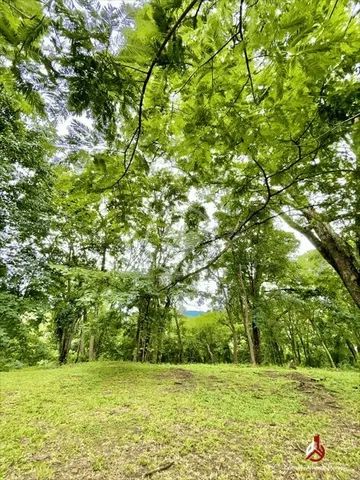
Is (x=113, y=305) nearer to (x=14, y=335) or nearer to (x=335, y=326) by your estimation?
(x=14, y=335)

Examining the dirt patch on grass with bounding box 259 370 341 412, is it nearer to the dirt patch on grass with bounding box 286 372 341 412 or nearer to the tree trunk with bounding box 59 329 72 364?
the dirt patch on grass with bounding box 286 372 341 412

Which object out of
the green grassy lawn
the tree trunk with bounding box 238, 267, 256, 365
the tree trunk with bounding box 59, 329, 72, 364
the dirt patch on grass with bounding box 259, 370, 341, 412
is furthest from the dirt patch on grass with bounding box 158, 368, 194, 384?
the tree trunk with bounding box 59, 329, 72, 364

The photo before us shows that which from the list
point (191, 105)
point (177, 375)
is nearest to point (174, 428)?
point (177, 375)

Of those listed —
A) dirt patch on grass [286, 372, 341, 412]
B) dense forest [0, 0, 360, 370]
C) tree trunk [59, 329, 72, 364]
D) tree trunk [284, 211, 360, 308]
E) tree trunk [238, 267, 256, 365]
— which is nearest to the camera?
dense forest [0, 0, 360, 370]

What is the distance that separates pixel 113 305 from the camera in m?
4.05

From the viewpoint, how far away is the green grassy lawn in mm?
1864

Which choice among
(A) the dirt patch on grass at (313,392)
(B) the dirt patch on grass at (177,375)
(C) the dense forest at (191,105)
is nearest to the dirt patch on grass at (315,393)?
(A) the dirt patch on grass at (313,392)

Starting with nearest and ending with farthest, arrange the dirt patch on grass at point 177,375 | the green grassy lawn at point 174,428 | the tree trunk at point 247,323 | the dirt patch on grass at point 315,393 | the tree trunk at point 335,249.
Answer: the green grassy lawn at point 174,428
the tree trunk at point 335,249
the dirt patch on grass at point 315,393
the dirt patch on grass at point 177,375
the tree trunk at point 247,323

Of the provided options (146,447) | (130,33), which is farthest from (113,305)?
(130,33)

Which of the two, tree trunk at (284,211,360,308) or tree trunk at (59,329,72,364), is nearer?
tree trunk at (284,211,360,308)

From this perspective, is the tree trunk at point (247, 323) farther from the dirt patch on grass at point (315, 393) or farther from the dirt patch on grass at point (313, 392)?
the dirt patch on grass at point (315, 393)

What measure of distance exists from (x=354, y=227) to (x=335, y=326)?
21.4ft

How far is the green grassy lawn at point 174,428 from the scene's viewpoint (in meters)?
1.86

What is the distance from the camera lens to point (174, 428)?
248cm
